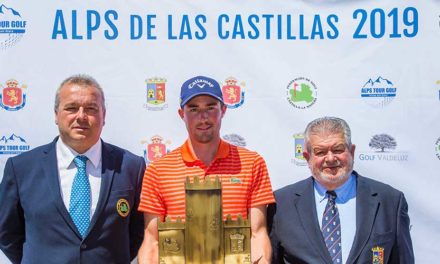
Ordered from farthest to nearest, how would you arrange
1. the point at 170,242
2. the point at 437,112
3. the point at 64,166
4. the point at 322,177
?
the point at 437,112 → the point at 64,166 → the point at 322,177 → the point at 170,242

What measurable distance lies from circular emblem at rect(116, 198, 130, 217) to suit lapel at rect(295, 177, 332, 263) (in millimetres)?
706

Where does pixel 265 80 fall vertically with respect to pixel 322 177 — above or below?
above

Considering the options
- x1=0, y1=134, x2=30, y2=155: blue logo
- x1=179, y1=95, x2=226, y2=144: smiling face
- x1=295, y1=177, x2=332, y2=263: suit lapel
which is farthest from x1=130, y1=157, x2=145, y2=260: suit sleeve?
x1=0, y1=134, x2=30, y2=155: blue logo

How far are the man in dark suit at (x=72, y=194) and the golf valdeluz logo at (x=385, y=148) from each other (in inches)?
53.7

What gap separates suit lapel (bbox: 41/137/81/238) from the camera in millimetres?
2152

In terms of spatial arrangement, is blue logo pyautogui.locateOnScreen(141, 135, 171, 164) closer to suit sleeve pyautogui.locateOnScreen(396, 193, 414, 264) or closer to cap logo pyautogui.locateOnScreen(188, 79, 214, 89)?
cap logo pyautogui.locateOnScreen(188, 79, 214, 89)

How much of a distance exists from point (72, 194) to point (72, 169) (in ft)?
0.38

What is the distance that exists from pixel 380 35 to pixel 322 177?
3.91ft

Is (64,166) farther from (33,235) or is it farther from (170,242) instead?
(170,242)

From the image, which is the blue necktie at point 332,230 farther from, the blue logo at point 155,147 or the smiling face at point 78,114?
the blue logo at point 155,147

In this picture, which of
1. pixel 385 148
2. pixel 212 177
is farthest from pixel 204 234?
pixel 385 148

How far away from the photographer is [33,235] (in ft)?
7.21

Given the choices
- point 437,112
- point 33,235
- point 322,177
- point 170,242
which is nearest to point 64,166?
point 33,235

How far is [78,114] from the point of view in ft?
7.18
